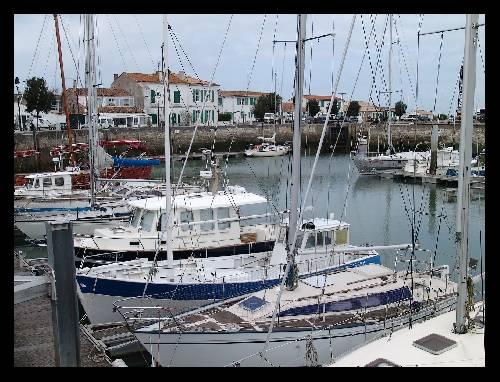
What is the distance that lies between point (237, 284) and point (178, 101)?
46.5m

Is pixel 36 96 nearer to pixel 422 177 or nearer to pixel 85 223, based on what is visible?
pixel 85 223

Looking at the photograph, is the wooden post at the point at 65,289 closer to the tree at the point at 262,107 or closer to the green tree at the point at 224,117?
the green tree at the point at 224,117

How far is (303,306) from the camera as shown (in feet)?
29.3

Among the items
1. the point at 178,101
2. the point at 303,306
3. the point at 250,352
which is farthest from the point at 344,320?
the point at 178,101

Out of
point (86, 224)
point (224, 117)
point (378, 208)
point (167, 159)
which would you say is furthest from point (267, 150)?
point (167, 159)

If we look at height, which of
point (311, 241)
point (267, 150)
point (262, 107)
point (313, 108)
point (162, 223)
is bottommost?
point (311, 241)

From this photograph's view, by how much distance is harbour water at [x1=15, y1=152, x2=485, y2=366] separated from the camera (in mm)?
18172

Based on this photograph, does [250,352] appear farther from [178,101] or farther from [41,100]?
[178,101]

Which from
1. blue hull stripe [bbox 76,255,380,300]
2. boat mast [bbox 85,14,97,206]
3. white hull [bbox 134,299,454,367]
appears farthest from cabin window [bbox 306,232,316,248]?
boat mast [bbox 85,14,97,206]

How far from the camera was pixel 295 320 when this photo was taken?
8695 mm

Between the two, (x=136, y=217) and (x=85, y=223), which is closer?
(x=136, y=217)

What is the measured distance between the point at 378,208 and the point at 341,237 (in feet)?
53.0

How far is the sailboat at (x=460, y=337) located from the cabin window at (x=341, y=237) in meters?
5.90

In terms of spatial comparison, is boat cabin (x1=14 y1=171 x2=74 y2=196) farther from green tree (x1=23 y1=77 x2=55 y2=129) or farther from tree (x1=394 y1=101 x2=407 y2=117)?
tree (x1=394 y1=101 x2=407 y2=117)
